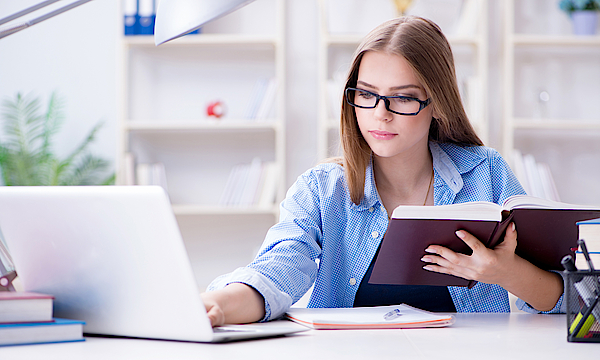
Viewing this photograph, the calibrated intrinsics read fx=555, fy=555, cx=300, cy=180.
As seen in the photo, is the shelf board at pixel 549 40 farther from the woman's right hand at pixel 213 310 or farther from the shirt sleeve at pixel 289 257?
the woman's right hand at pixel 213 310

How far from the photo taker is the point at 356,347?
0.74 metres

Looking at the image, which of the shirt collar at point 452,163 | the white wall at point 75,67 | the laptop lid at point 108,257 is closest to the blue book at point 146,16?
the white wall at point 75,67

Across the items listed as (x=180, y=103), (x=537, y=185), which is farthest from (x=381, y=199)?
(x=180, y=103)

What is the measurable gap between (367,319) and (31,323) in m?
0.50

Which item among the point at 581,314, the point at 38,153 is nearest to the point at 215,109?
the point at 38,153

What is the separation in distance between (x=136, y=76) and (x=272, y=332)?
2.44 m

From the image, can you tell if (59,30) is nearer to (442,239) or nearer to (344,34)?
(344,34)

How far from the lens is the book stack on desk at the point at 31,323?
71 cm

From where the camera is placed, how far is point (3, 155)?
2.72m

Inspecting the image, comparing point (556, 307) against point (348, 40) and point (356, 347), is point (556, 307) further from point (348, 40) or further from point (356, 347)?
point (348, 40)

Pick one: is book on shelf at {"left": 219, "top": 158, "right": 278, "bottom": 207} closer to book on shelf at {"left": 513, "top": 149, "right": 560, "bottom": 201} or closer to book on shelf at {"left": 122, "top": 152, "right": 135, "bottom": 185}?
book on shelf at {"left": 122, "top": 152, "right": 135, "bottom": 185}

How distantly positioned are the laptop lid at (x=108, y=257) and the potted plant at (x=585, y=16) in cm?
270

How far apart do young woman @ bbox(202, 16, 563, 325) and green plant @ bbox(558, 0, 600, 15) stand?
5.72 feet

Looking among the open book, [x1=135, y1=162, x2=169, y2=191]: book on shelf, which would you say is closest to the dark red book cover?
the open book
